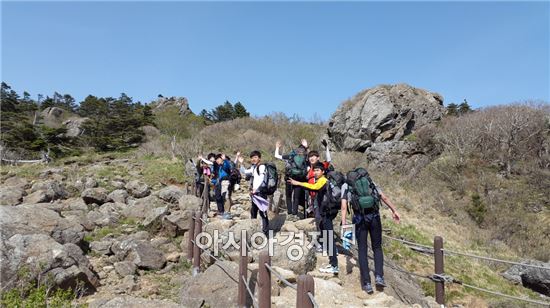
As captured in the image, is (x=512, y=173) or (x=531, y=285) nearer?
(x=531, y=285)

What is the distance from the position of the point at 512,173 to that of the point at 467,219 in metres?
5.51

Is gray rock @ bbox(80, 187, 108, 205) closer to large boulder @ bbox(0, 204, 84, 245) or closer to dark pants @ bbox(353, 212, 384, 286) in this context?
large boulder @ bbox(0, 204, 84, 245)

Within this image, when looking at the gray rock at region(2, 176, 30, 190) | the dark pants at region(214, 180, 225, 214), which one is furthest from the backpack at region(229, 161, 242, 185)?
the gray rock at region(2, 176, 30, 190)

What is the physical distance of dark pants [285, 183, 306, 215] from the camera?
29.2 ft

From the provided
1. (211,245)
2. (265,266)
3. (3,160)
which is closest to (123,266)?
(211,245)

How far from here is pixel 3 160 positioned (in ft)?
89.3

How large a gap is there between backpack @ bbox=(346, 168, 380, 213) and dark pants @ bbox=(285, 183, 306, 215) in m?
3.35

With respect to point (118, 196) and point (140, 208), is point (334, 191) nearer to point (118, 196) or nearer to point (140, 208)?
point (140, 208)

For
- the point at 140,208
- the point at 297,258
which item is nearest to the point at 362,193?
the point at 297,258

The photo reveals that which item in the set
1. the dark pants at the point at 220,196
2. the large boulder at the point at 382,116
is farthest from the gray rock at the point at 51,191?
the large boulder at the point at 382,116

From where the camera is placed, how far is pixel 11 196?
44.2 feet

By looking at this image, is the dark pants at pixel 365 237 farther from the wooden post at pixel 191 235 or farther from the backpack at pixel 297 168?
the wooden post at pixel 191 235

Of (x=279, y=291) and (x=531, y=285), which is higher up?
(x=279, y=291)

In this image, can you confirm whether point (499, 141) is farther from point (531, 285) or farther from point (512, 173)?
point (531, 285)
